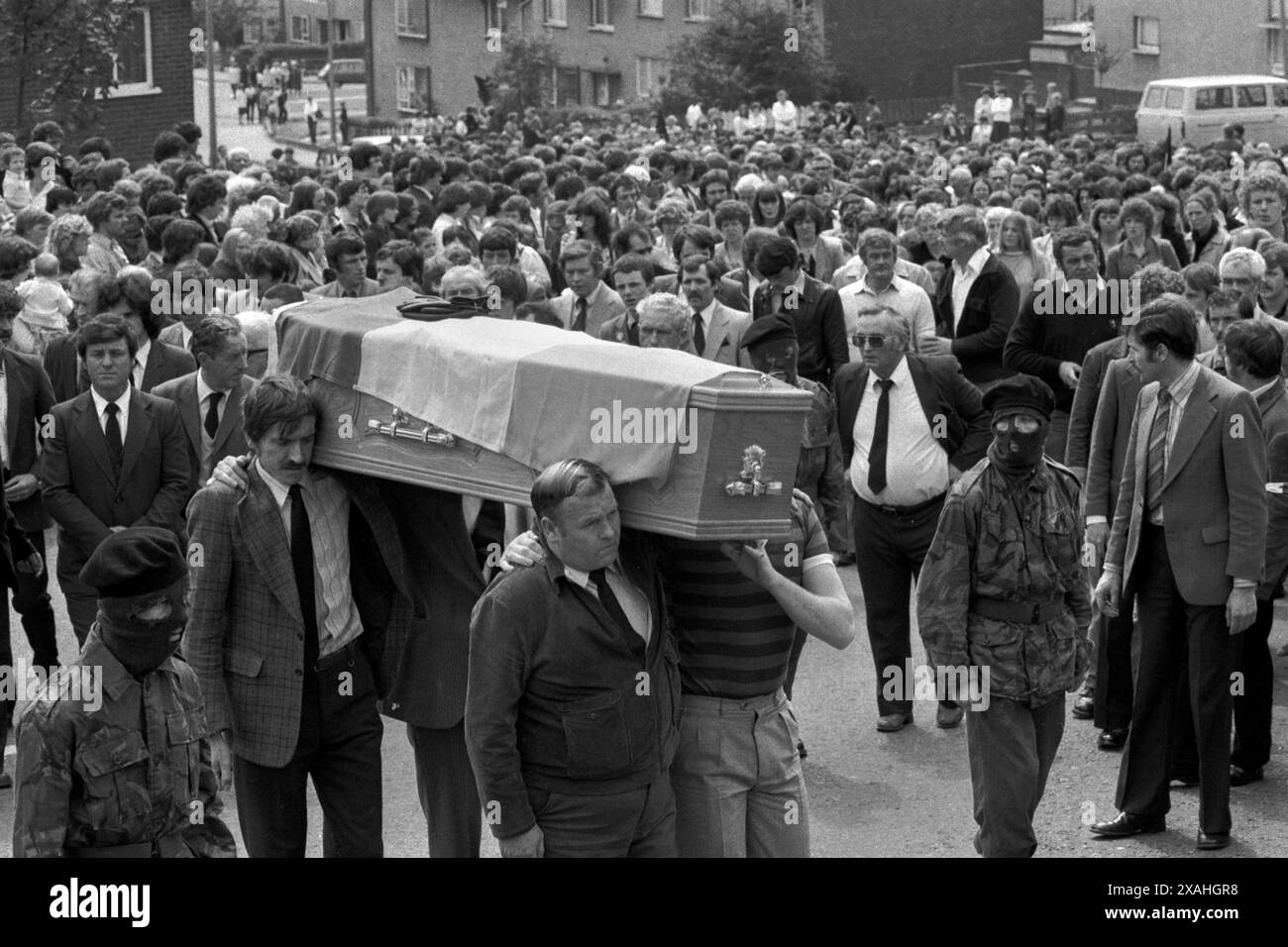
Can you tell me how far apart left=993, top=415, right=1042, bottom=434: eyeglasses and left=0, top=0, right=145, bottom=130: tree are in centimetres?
2124

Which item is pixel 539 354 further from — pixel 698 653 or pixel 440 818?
pixel 440 818

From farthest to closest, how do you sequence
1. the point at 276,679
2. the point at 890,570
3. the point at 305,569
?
the point at 890,570, the point at 305,569, the point at 276,679

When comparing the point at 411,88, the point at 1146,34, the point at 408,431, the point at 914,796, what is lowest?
the point at 914,796

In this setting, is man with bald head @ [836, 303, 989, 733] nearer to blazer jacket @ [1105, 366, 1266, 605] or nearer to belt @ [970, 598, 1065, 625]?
blazer jacket @ [1105, 366, 1266, 605]

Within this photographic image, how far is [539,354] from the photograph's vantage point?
5.81 meters

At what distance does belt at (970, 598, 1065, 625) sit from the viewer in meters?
6.84

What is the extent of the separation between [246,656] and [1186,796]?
14.1 ft

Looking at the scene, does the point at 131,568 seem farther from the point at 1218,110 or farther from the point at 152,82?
the point at 1218,110

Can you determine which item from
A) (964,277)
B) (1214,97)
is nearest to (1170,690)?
(964,277)

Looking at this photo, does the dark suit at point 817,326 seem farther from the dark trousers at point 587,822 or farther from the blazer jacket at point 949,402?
the dark trousers at point 587,822

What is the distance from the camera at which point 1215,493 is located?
24.8ft

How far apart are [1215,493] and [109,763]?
178 inches

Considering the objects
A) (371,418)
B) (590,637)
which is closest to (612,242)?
(371,418)

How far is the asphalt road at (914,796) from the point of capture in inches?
309
